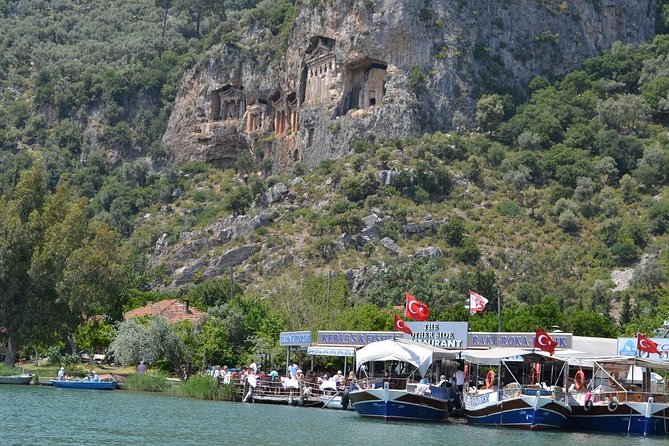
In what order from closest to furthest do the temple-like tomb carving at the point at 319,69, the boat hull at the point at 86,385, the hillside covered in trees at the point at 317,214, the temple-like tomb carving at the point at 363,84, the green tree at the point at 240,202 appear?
the boat hull at the point at 86,385
the hillside covered in trees at the point at 317,214
the green tree at the point at 240,202
the temple-like tomb carving at the point at 363,84
the temple-like tomb carving at the point at 319,69

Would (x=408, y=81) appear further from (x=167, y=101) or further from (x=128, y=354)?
(x=128, y=354)

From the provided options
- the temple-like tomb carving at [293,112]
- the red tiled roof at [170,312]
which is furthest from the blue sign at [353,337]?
the temple-like tomb carving at [293,112]

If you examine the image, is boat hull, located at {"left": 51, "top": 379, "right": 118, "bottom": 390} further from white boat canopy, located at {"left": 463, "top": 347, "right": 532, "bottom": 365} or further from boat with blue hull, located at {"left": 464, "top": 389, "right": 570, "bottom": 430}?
boat with blue hull, located at {"left": 464, "top": 389, "right": 570, "bottom": 430}

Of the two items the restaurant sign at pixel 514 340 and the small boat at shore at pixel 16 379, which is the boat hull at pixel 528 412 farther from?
the small boat at shore at pixel 16 379

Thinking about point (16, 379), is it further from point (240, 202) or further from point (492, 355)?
point (240, 202)

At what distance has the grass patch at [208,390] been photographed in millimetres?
70812

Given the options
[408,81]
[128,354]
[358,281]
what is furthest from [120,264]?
[408,81]

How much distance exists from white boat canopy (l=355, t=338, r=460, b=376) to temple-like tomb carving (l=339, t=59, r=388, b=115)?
79.5 metres

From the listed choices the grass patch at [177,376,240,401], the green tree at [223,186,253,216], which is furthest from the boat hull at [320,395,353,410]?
the green tree at [223,186,253,216]

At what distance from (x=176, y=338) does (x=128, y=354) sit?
321cm

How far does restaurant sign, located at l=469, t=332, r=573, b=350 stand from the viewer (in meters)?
61.5

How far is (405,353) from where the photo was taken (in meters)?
58.6

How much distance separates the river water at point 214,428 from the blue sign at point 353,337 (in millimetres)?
4351

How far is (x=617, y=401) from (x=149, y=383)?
3078cm
